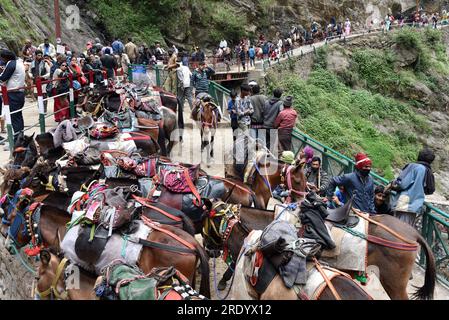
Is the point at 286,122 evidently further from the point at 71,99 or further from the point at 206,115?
the point at 71,99

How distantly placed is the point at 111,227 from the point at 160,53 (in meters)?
20.0

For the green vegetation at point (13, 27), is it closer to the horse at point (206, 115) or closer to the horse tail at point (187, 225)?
the horse at point (206, 115)

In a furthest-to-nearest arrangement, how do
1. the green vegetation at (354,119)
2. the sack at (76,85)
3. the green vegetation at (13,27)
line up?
1. the green vegetation at (354,119)
2. the green vegetation at (13,27)
3. the sack at (76,85)

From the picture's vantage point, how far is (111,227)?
546 centimetres

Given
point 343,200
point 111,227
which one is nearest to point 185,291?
point 111,227

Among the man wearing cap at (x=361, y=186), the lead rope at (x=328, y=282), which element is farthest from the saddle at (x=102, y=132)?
the lead rope at (x=328, y=282)

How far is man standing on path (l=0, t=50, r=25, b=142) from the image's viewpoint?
31.2ft

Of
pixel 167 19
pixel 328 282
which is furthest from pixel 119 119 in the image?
pixel 167 19

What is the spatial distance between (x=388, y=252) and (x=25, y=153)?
5.81 m

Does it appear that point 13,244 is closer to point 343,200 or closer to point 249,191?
point 249,191

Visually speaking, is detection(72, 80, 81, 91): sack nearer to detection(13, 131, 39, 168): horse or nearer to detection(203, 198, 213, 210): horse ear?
detection(13, 131, 39, 168): horse

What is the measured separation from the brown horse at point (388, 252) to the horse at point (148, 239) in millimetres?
517

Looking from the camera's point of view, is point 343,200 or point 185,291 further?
point 343,200

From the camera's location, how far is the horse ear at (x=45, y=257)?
495 centimetres
